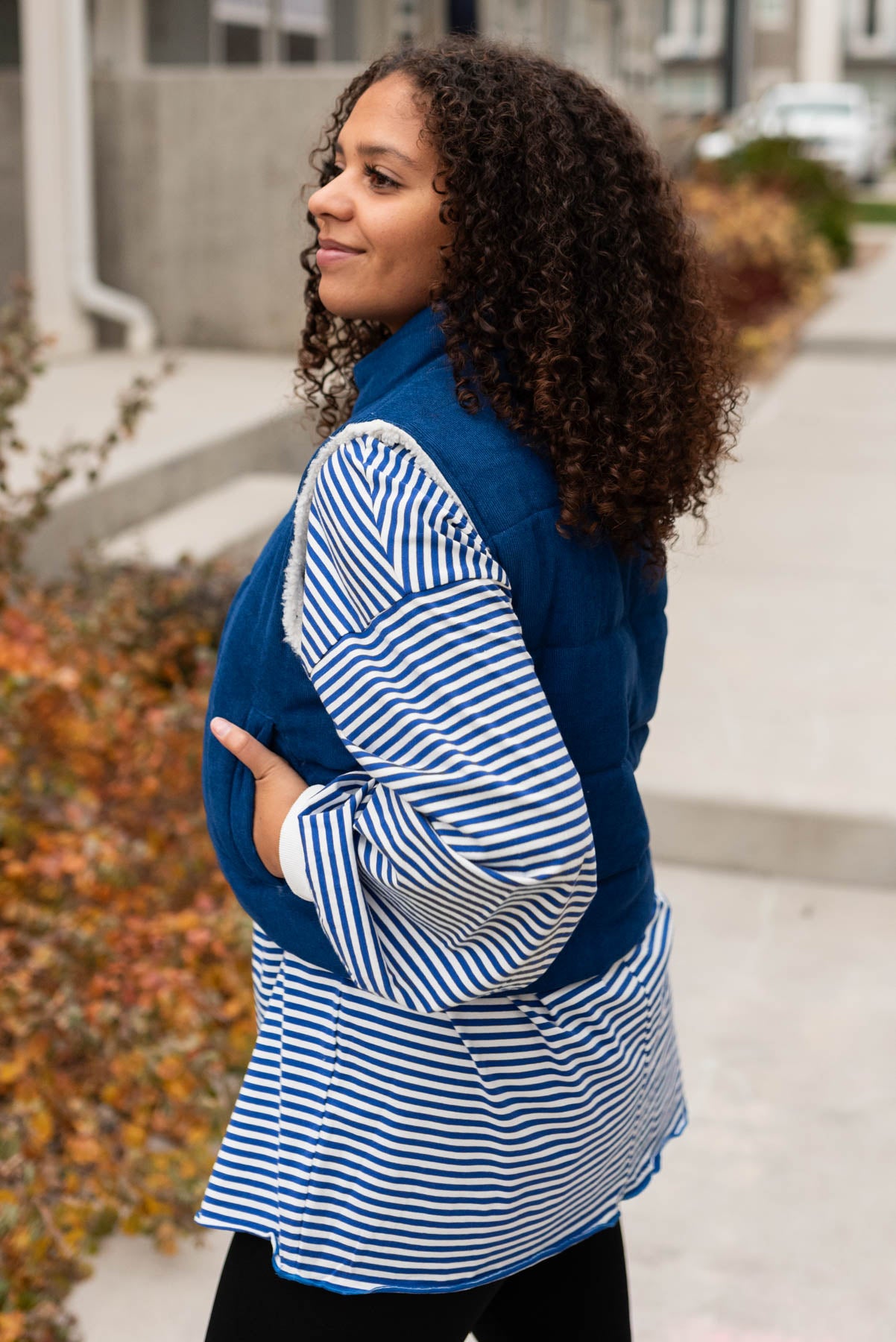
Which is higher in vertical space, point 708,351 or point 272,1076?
point 708,351

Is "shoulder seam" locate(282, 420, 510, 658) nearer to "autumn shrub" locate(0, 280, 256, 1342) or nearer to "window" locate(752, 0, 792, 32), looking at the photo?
"autumn shrub" locate(0, 280, 256, 1342)

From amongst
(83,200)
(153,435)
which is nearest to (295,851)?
(153,435)

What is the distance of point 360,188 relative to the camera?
135 cm

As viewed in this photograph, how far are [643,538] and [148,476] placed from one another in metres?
4.44

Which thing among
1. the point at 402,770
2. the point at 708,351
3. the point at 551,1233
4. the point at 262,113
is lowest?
the point at 262,113

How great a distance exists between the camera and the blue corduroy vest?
127cm

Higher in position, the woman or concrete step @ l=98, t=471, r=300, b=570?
the woman

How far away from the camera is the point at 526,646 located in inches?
51.6

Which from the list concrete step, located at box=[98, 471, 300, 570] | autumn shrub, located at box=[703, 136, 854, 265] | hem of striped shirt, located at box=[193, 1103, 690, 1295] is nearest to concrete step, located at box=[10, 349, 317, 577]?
concrete step, located at box=[98, 471, 300, 570]

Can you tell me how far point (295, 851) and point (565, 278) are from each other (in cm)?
53

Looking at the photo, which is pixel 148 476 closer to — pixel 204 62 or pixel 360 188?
pixel 360 188

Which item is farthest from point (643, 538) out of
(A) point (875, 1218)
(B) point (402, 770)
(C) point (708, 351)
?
(A) point (875, 1218)

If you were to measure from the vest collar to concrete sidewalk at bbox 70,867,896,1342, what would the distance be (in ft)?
3.18

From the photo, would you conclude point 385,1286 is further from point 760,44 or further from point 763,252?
point 760,44
